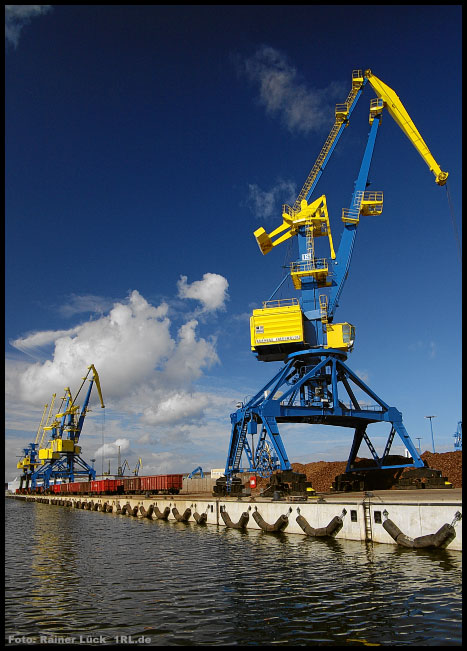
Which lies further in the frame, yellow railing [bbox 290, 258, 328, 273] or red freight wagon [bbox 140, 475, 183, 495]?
red freight wagon [bbox 140, 475, 183, 495]

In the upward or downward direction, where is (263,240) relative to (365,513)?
upward

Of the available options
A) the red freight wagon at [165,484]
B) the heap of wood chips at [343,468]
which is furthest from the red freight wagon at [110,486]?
the heap of wood chips at [343,468]

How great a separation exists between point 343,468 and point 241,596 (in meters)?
43.0

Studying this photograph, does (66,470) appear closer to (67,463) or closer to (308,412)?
(67,463)

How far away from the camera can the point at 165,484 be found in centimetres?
6103

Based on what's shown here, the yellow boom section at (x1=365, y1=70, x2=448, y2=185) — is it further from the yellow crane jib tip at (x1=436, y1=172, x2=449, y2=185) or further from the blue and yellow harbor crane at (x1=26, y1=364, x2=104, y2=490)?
the blue and yellow harbor crane at (x1=26, y1=364, x2=104, y2=490)

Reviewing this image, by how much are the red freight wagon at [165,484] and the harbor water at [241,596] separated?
119 ft

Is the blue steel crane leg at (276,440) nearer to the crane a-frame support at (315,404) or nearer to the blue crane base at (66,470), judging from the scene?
the crane a-frame support at (315,404)

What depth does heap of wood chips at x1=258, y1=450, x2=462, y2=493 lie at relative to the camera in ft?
147

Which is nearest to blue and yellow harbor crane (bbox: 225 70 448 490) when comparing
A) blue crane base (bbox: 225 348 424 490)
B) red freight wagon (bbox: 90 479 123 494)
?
blue crane base (bbox: 225 348 424 490)

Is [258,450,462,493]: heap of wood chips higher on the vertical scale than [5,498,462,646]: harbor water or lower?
lower

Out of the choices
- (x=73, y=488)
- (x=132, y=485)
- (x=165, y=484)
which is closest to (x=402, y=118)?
(x=165, y=484)

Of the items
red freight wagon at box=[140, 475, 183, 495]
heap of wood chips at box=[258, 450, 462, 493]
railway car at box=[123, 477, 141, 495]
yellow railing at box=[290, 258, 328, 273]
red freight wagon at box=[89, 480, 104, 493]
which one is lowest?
red freight wagon at box=[89, 480, 104, 493]

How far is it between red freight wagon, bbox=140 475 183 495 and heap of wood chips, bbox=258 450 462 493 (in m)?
11.4
